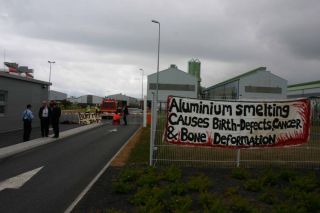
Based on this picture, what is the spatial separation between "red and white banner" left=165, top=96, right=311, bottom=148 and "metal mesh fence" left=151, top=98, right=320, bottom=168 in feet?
1.29

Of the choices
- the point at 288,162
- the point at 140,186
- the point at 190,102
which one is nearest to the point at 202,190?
the point at 140,186

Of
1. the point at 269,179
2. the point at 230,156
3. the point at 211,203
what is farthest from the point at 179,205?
the point at 230,156

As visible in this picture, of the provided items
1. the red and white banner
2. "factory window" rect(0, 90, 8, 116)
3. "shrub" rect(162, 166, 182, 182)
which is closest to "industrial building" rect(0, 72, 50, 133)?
Answer: "factory window" rect(0, 90, 8, 116)

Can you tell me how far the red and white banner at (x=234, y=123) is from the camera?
38.8 feet

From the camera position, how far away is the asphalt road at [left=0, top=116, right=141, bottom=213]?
8.16 metres

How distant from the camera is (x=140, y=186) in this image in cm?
935

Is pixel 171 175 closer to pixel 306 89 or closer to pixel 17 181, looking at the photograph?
pixel 17 181

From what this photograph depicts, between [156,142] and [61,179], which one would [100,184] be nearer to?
[61,179]

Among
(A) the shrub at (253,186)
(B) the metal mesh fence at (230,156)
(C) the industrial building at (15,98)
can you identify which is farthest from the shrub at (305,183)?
(C) the industrial building at (15,98)

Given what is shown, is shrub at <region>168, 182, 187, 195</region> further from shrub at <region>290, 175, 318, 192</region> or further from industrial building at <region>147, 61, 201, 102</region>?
industrial building at <region>147, 61, 201, 102</region>

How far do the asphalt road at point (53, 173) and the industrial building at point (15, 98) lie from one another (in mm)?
8191

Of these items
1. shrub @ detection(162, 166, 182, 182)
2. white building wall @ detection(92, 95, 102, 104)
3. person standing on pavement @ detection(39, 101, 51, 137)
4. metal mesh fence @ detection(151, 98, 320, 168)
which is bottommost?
shrub @ detection(162, 166, 182, 182)

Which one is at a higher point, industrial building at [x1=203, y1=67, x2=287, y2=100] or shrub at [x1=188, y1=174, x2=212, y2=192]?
industrial building at [x1=203, y1=67, x2=287, y2=100]

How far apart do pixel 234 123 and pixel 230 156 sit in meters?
1.93
